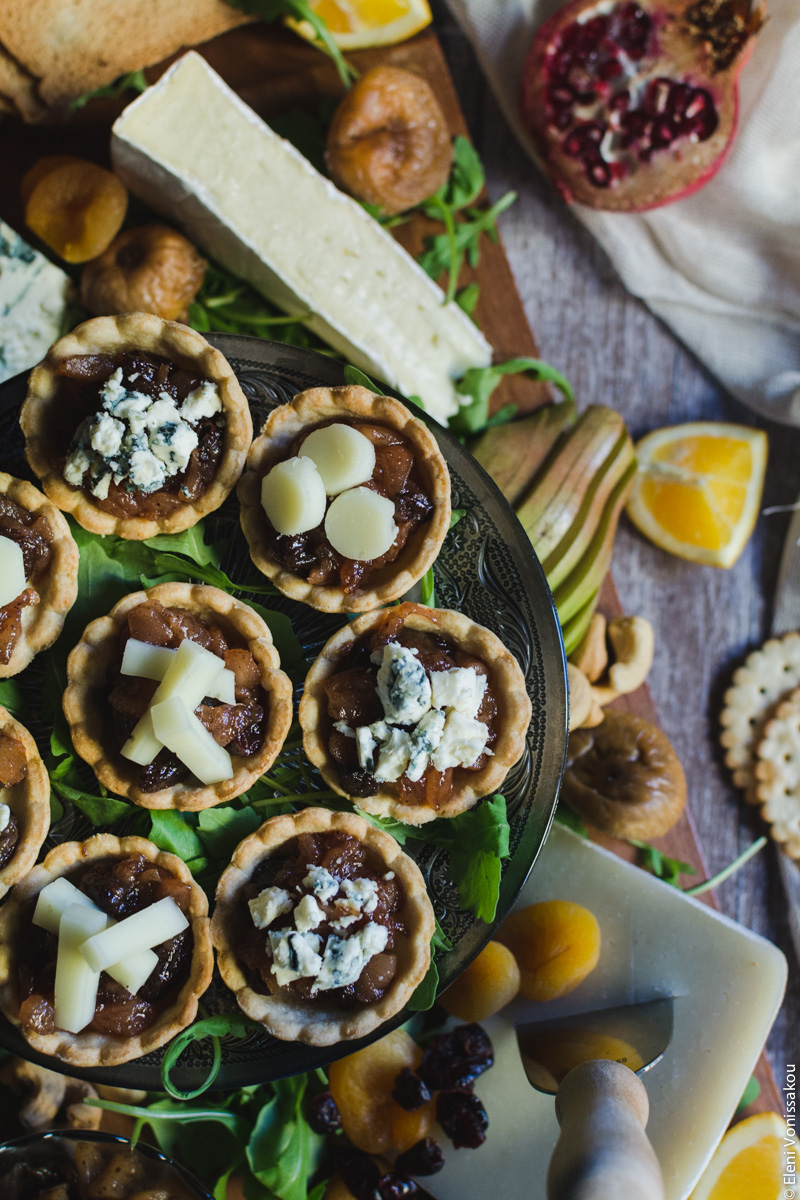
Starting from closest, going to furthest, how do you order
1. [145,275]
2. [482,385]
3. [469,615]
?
[469,615]
[145,275]
[482,385]

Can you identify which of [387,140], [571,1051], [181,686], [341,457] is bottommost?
[571,1051]

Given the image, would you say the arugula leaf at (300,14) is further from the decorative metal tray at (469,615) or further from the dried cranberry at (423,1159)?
the dried cranberry at (423,1159)

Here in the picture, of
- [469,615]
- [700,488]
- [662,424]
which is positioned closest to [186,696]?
[469,615]

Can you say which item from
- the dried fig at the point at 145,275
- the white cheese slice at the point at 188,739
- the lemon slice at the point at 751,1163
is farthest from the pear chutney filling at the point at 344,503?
the lemon slice at the point at 751,1163

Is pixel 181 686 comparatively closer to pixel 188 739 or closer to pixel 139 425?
pixel 188 739

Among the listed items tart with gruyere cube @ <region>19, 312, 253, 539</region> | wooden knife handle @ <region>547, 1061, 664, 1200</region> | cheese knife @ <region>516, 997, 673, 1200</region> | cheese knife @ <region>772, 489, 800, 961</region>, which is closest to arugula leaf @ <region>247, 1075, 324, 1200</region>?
cheese knife @ <region>516, 997, 673, 1200</region>

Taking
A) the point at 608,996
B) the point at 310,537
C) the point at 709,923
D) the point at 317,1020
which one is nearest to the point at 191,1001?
the point at 317,1020

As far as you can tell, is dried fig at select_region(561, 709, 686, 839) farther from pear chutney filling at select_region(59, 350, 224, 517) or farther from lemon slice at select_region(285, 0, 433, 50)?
lemon slice at select_region(285, 0, 433, 50)
